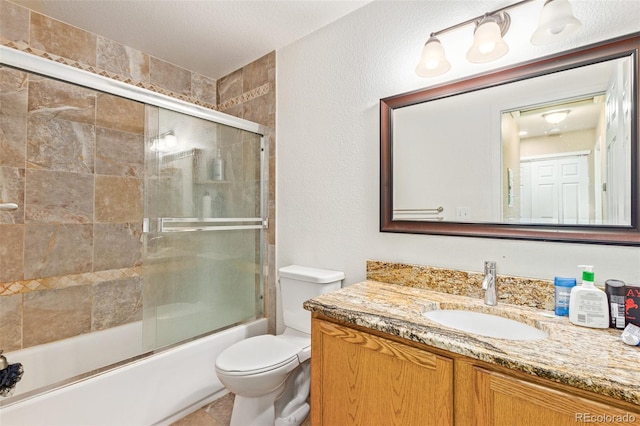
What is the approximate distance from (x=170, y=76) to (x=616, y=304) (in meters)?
2.88

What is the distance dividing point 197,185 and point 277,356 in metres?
1.07

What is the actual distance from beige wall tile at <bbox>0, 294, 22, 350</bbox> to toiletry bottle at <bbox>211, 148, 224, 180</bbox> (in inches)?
49.7

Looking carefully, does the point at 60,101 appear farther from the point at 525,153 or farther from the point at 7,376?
the point at 525,153

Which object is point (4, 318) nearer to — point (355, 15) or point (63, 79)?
point (63, 79)

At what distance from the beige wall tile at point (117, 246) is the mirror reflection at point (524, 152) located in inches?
72.0

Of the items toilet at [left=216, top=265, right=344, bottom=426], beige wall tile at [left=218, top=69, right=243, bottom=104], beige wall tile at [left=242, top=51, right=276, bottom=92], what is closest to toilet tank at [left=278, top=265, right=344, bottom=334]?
toilet at [left=216, top=265, right=344, bottom=426]

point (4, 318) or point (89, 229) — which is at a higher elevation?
point (89, 229)

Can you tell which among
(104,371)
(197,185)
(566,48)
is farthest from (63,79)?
(566,48)

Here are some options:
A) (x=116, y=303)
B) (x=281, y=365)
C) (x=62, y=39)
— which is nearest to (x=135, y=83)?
(x=62, y=39)

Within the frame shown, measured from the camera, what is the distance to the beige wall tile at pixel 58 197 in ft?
5.63

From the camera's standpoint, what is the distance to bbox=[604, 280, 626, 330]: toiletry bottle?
92 cm

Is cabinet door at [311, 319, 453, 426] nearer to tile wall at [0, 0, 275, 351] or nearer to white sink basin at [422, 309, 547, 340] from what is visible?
white sink basin at [422, 309, 547, 340]

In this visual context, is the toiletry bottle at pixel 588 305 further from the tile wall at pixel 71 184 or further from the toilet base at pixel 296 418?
the tile wall at pixel 71 184

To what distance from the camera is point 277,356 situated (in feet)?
4.83
